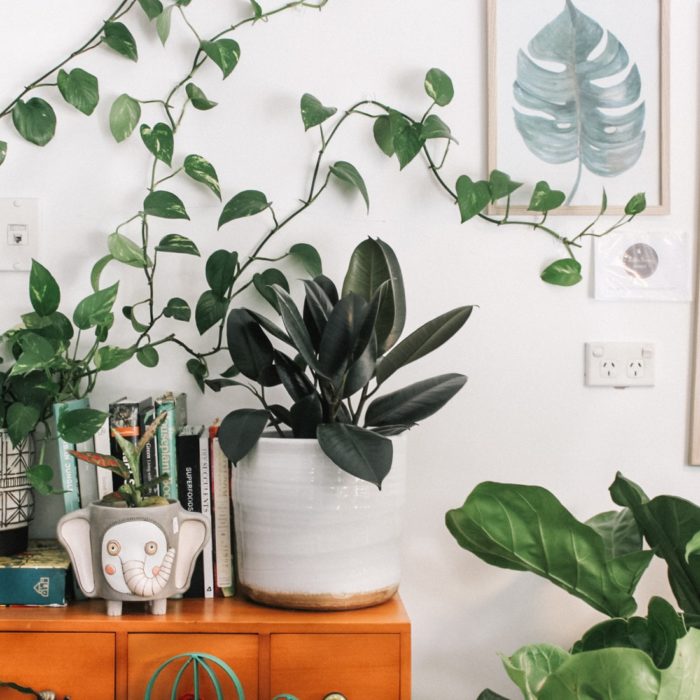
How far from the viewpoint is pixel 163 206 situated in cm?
156

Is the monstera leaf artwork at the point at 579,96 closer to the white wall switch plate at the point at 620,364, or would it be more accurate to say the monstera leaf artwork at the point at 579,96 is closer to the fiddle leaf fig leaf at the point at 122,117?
the white wall switch plate at the point at 620,364

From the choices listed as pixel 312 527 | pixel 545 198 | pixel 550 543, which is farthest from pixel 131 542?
pixel 545 198

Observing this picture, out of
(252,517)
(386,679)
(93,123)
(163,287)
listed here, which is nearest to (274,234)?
(163,287)

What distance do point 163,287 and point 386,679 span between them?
2.71 ft

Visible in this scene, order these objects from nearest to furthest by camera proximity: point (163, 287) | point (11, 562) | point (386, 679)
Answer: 1. point (386, 679)
2. point (11, 562)
3. point (163, 287)

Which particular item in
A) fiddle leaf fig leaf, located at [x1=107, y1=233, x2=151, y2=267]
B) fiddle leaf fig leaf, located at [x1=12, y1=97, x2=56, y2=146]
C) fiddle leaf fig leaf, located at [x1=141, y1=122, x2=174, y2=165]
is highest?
fiddle leaf fig leaf, located at [x1=12, y1=97, x2=56, y2=146]

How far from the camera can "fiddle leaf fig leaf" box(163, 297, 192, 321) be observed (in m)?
1.60

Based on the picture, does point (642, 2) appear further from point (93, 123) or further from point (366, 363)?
point (93, 123)

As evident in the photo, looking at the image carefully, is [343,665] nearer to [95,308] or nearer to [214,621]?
[214,621]

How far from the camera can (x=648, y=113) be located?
1683mm

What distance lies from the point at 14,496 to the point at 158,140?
69 cm

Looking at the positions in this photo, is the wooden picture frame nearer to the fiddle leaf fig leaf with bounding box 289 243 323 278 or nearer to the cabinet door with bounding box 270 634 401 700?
the fiddle leaf fig leaf with bounding box 289 243 323 278

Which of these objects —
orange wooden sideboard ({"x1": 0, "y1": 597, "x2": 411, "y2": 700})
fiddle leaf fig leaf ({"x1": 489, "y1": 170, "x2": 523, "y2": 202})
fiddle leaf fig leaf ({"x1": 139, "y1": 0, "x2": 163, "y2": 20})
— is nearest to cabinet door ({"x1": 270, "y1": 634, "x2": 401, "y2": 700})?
orange wooden sideboard ({"x1": 0, "y1": 597, "x2": 411, "y2": 700})

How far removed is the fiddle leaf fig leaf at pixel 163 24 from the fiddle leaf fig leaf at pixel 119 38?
0.06 m
